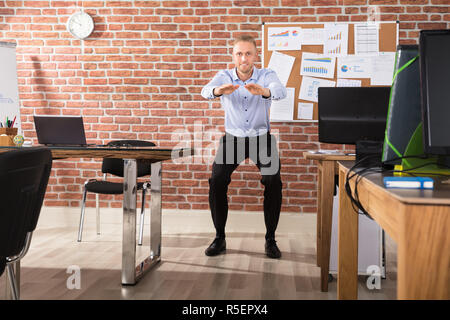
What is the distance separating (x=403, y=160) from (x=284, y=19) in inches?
105

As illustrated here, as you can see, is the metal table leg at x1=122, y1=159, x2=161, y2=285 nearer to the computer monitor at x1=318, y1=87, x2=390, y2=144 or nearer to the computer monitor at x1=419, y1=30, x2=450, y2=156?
→ the computer monitor at x1=318, y1=87, x2=390, y2=144

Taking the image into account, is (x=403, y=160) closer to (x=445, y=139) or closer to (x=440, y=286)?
(x=445, y=139)

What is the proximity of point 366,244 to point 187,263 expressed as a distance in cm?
113

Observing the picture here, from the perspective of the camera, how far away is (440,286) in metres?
0.75

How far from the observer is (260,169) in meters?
2.93

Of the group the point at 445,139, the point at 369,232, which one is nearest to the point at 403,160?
the point at 445,139

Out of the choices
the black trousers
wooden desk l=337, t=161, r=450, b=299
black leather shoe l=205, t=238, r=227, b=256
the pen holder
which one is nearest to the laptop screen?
the pen holder

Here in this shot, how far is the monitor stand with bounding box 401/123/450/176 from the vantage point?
1118mm

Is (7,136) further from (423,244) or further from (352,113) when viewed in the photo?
(423,244)

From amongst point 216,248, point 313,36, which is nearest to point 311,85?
point 313,36

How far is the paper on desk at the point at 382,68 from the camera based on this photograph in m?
3.44

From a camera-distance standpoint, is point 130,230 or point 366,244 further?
point 366,244

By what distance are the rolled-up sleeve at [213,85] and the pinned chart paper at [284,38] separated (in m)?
0.71

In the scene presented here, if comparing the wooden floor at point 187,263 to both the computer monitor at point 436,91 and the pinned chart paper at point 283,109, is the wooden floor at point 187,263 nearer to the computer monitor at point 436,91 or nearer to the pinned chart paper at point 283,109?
the pinned chart paper at point 283,109
